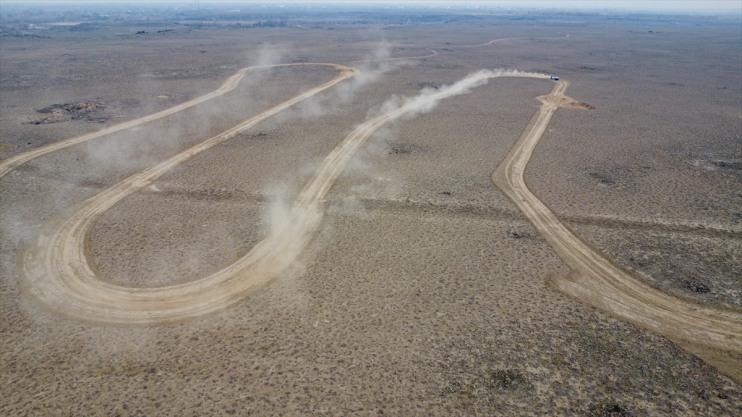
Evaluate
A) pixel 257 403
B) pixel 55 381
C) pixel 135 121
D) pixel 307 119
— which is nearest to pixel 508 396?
pixel 257 403

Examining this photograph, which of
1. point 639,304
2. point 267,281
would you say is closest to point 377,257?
point 267,281

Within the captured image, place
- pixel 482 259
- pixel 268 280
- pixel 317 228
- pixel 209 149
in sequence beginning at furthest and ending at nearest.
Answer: pixel 209 149 → pixel 317 228 → pixel 482 259 → pixel 268 280

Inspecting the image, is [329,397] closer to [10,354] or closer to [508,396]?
[508,396]

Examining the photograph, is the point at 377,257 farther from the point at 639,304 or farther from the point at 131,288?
the point at 639,304

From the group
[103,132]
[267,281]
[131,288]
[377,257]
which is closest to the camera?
[131,288]

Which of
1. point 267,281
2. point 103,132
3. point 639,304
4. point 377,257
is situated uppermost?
point 103,132

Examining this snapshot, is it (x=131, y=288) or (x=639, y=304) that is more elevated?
(x=131, y=288)

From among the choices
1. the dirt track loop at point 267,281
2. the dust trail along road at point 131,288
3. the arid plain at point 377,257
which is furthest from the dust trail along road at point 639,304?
the dust trail along road at point 131,288
